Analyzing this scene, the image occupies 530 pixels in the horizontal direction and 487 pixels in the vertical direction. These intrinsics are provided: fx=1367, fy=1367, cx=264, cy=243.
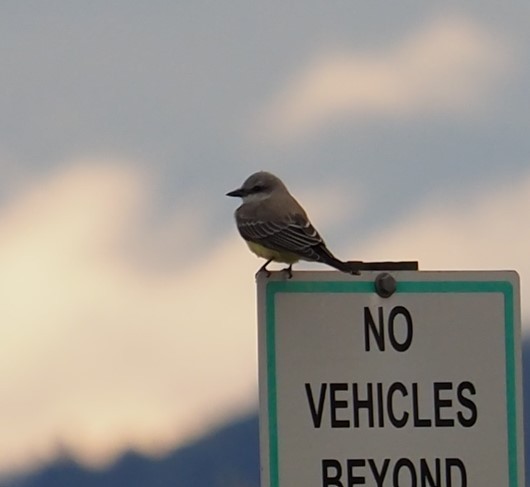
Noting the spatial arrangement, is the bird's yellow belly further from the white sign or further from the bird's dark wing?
the white sign

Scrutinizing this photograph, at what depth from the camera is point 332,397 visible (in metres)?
4.39

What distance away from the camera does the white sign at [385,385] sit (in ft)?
14.3

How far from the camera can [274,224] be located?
24.5 ft

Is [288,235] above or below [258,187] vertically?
below

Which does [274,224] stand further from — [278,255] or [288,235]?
[278,255]

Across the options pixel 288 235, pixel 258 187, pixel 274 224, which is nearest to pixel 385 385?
pixel 288 235

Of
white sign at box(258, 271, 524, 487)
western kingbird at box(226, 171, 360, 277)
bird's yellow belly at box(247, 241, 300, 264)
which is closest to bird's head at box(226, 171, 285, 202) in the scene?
western kingbird at box(226, 171, 360, 277)

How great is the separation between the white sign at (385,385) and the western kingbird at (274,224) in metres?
1.74

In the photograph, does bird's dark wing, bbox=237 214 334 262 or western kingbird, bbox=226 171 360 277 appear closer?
bird's dark wing, bbox=237 214 334 262

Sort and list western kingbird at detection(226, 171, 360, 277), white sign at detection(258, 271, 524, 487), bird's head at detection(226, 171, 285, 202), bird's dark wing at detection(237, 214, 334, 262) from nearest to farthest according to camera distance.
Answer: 1. white sign at detection(258, 271, 524, 487)
2. bird's dark wing at detection(237, 214, 334, 262)
3. western kingbird at detection(226, 171, 360, 277)
4. bird's head at detection(226, 171, 285, 202)

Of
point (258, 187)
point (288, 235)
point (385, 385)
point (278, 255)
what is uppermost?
point (258, 187)

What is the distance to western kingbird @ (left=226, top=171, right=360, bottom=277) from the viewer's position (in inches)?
275

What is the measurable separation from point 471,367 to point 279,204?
322 centimetres

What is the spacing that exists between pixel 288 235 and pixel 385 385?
2854 millimetres
